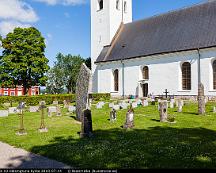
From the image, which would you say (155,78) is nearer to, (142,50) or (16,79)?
(142,50)

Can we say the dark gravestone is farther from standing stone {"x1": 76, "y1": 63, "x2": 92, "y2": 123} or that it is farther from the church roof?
the church roof

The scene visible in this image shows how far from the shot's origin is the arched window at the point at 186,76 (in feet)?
101

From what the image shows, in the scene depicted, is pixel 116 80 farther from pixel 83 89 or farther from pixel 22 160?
pixel 22 160

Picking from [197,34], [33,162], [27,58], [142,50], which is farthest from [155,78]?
[33,162]

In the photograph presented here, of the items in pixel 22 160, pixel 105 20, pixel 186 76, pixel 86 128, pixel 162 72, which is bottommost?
pixel 22 160

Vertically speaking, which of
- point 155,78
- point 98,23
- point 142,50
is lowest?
point 155,78

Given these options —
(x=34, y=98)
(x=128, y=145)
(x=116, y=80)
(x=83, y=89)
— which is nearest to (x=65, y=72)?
(x=116, y=80)

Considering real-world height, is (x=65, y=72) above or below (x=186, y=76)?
above

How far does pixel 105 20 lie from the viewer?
4066cm

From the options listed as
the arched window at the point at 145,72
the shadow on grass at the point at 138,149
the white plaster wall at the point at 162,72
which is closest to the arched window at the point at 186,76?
the white plaster wall at the point at 162,72

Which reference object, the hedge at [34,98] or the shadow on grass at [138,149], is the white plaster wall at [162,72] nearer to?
the hedge at [34,98]

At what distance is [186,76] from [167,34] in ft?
18.7

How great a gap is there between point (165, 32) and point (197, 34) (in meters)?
4.43

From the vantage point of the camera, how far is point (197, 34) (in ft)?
99.7
